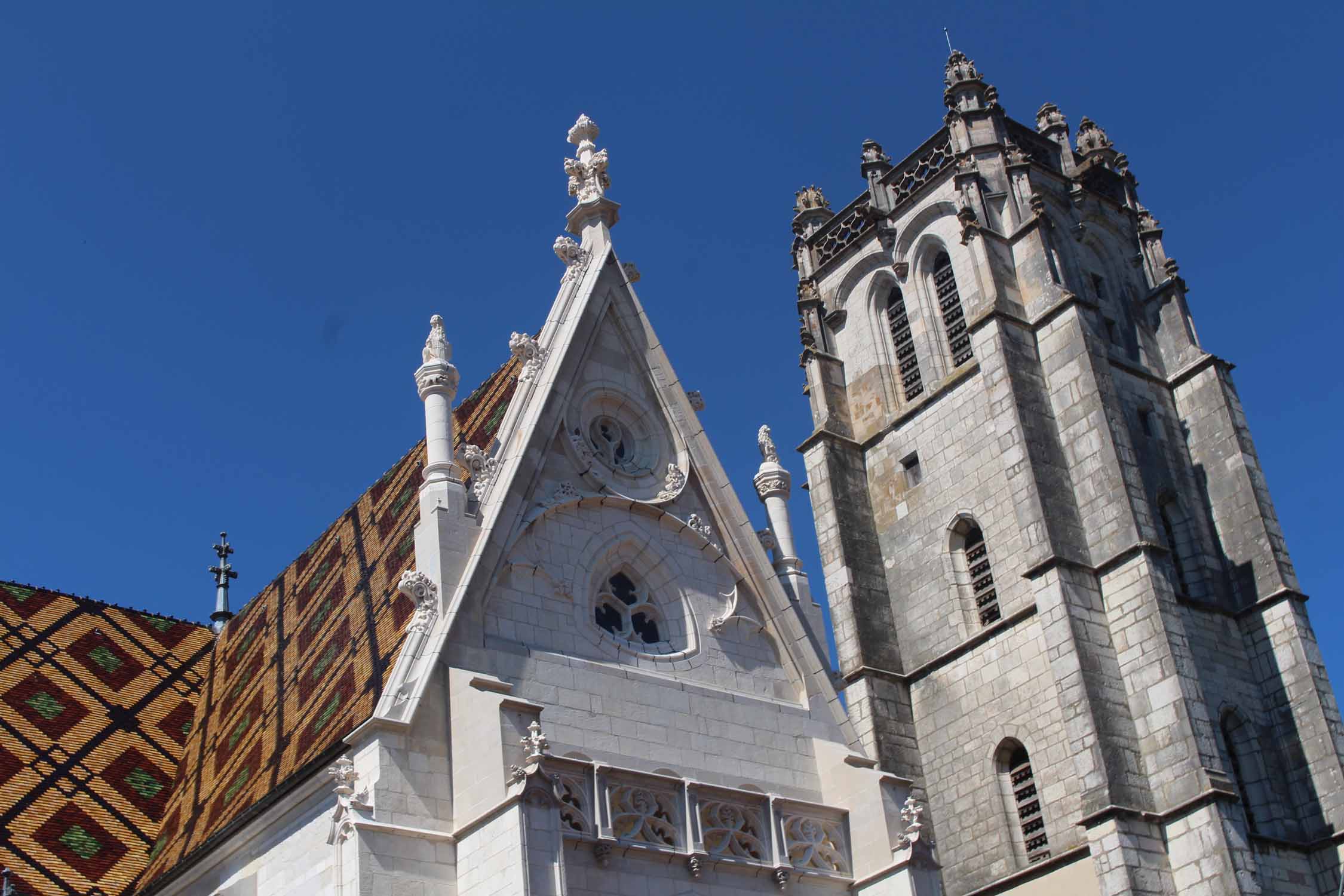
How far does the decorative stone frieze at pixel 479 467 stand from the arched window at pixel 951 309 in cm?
1891

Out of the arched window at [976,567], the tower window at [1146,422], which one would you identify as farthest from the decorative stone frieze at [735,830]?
the tower window at [1146,422]

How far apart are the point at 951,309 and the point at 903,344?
1.37 meters

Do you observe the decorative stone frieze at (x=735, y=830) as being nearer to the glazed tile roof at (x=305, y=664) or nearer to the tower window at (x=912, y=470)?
the glazed tile roof at (x=305, y=664)

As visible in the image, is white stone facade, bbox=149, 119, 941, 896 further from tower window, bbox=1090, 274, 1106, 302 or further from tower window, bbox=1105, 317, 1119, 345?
tower window, bbox=1090, 274, 1106, 302

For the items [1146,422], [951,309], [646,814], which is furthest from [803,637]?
[951,309]

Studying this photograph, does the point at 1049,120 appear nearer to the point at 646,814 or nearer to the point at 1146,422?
the point at 1146,422

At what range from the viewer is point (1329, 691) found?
29125mm

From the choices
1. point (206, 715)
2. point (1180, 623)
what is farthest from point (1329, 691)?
point (206, 715)

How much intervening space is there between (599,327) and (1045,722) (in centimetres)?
1399

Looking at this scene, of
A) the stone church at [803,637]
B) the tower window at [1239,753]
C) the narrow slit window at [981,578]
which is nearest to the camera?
the stone church at [803,637]

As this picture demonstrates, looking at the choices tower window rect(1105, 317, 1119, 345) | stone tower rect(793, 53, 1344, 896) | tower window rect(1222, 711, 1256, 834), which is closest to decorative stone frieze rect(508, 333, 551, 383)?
stone tower rect(793, 53, 1344, 896)

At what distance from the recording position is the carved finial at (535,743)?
517 inches

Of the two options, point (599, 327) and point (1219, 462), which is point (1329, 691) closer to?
point (1219, 462)

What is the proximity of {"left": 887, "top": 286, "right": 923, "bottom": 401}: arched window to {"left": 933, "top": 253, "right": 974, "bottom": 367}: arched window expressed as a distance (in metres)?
0.77
